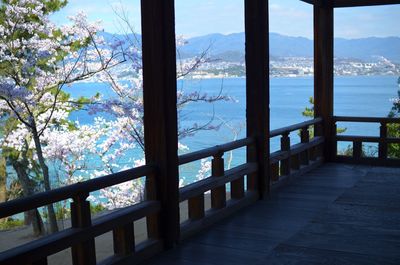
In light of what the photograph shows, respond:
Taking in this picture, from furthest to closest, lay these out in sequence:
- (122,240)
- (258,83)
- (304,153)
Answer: (304,153) < (258,83) < (122,240)

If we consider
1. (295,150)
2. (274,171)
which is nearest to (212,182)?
(274,171)

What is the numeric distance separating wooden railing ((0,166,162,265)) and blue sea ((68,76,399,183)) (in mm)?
3937

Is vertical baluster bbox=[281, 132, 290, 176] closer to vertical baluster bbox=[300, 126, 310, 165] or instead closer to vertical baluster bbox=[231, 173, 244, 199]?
vertical baluster bbox=[300, 126, 310, 165]

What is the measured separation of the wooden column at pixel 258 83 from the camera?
445 centimetres

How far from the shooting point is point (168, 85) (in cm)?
315

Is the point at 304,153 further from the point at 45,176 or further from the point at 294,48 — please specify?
the point at 294,48

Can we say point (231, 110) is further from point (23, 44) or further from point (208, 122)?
point (23, 44)

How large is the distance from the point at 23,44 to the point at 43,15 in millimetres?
656

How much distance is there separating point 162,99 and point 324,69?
3.90m

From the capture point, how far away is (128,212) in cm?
292

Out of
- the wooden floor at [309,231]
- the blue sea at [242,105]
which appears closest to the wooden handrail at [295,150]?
the wooden floor at [309,231]

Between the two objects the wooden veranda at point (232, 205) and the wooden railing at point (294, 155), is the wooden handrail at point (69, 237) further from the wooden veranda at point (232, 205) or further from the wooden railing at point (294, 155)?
the wooden railing at point (294, 155)

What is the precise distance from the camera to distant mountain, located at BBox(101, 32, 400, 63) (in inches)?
340

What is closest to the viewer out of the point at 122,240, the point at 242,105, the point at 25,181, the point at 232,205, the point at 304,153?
the point at 122,240
